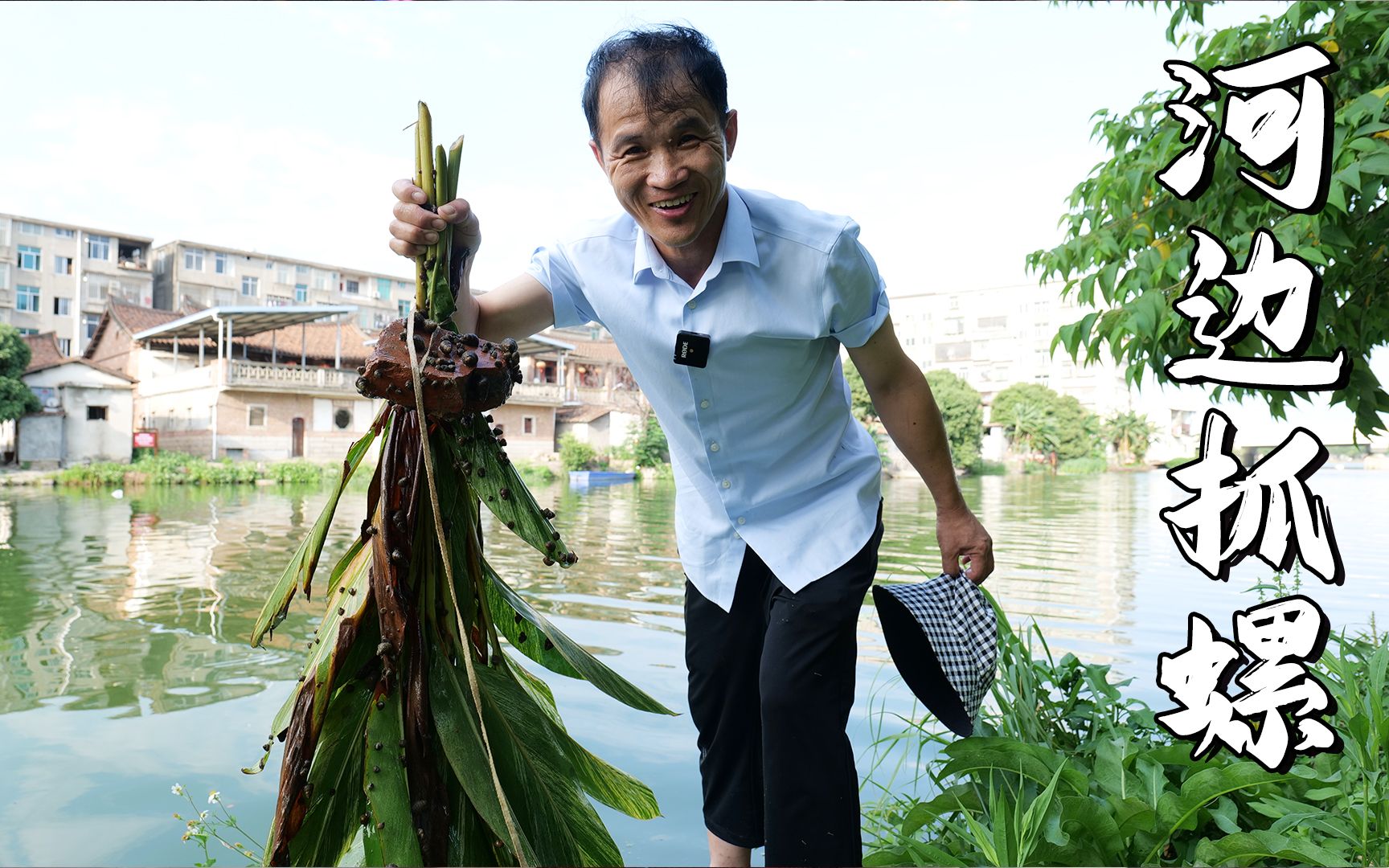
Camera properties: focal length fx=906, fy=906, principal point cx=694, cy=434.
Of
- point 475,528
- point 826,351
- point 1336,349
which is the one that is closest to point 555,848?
point 475,528

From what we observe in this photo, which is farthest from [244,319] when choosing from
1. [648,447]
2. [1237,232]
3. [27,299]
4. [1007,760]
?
[1007,760]

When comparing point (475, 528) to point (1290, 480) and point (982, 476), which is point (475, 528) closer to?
point (1290, 480)

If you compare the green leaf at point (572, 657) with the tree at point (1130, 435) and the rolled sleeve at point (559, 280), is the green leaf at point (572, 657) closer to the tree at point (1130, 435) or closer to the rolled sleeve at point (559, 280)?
the rolled sleeve at point (559, 280)

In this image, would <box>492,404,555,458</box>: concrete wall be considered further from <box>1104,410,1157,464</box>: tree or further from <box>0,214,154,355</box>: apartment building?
<box>1104,410,1157,464</box>: tree

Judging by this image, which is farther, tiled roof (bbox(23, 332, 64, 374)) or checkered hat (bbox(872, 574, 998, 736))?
tiled roof (bbox(23, 332, 64, 374))

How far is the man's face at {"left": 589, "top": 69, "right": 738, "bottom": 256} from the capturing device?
126 cm

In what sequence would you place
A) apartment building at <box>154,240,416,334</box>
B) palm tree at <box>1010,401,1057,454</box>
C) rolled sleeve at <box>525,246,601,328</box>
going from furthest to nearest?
1. palm tree at <box>1010,401,1057,454</box>
2. apartment building at <box>154,240,416,334</box>
3. rolled sleeve at <box>525,246,601,328</box>

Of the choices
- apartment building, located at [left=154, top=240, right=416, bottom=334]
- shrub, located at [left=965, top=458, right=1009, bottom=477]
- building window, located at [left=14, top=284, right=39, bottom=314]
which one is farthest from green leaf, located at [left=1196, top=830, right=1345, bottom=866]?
building window, located at [left=14, top=284, right=39, bottom=314]

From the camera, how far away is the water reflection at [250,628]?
2.58 m

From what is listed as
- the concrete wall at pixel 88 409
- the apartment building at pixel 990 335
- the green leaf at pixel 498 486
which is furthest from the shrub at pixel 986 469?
the green leaf at pixel 498 486

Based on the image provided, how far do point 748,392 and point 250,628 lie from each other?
4.30 m

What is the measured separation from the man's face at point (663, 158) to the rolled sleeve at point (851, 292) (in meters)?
0.21

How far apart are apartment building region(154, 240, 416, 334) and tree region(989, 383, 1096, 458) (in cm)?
2540

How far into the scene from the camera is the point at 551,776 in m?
1.07
